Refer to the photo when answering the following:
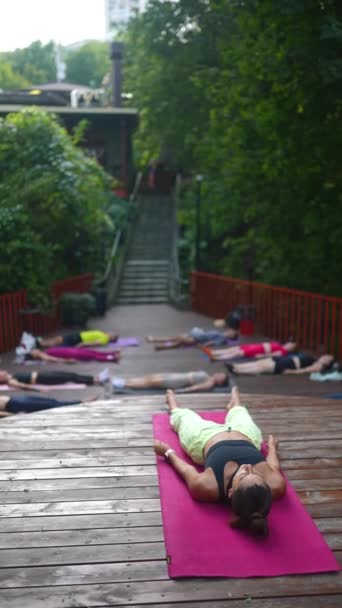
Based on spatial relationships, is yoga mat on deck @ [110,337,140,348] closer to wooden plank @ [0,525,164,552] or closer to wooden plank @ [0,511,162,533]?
wooden plank @ [0,511,162,533]

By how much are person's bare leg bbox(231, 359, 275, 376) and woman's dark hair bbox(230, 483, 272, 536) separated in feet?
17.9

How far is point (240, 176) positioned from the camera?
13703 mm

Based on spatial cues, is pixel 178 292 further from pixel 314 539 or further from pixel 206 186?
pixel 314 539

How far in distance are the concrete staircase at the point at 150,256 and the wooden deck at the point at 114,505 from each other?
47.1ft

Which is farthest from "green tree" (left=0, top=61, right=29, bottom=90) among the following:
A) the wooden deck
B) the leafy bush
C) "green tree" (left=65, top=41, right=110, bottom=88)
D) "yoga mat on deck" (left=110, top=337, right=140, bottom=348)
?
the wooden deck

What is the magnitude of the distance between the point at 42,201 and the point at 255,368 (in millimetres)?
7610

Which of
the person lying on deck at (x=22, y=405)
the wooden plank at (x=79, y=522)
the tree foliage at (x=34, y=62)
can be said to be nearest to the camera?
the wooden plank at (x=79, y=522)

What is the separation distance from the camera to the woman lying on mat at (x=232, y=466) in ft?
10.9

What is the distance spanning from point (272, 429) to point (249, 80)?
1046 centimetres

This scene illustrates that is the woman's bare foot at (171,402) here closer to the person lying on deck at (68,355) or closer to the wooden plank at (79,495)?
the wooden plank at (79,495)

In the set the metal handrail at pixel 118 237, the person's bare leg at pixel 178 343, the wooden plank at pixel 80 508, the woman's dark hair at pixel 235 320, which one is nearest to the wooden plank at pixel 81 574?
the wooden plank at pixel 80 508

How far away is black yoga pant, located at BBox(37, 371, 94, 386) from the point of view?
8039mm

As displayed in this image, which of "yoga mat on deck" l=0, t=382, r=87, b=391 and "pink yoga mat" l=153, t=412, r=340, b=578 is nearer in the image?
"pink yoga mat" l=153, t=412, r=340, b=578

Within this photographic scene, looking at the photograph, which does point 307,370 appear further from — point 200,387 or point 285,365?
point 200,387
